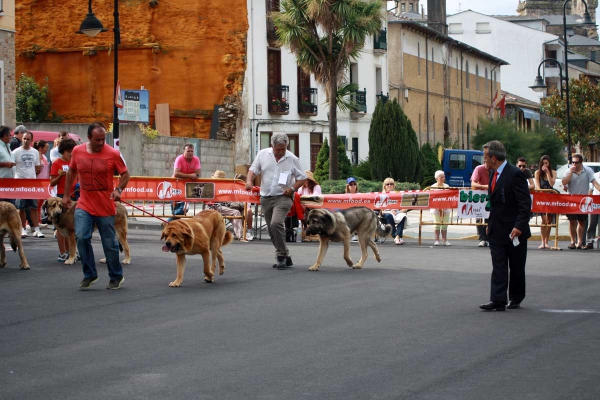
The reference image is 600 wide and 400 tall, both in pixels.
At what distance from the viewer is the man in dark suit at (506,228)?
33.5 feet

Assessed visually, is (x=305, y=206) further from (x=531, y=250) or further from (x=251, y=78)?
(x=251, y=78)

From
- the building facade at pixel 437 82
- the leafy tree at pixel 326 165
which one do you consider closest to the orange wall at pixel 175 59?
the leafy tree at pixel 326 165

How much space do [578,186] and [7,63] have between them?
59.0ft

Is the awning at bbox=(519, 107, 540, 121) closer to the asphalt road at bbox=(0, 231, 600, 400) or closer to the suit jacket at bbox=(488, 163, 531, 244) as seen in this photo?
the asphalt road at bbox=(0, 231, 600, 400)

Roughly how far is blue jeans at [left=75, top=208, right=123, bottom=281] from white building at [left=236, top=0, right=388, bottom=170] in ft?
105

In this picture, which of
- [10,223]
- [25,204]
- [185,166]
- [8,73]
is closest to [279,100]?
[8,73]

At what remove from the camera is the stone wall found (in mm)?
29812

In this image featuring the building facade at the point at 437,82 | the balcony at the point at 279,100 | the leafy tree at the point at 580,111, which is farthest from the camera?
the leafy tree at the point at 580,111

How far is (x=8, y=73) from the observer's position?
98.8 ft

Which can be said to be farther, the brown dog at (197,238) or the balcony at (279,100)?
the balcony at (279,100)

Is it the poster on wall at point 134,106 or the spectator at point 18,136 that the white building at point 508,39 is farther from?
the spectator at point 18,136

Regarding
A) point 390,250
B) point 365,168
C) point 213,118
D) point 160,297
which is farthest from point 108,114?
point 160,297

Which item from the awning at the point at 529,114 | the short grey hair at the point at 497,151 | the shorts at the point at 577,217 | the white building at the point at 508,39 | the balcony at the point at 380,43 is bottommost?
the shorts at the point at 577,217

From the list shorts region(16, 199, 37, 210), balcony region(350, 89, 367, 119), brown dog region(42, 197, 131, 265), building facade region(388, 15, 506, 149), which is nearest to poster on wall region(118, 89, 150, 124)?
balcony region(350, 89, 367, 119)
